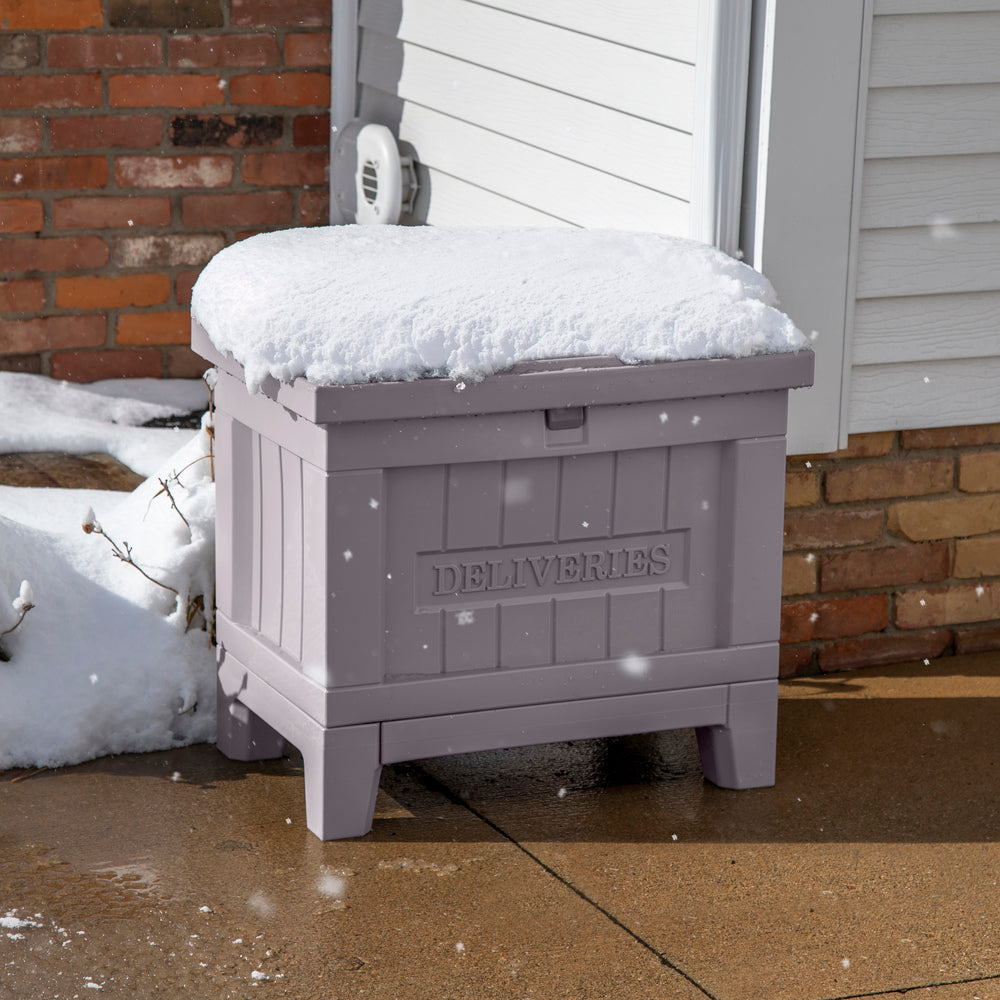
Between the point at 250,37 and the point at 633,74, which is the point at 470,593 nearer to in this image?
the point at 633,74

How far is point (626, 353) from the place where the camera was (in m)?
3.06

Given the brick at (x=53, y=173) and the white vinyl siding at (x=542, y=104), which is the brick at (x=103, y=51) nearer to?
the brick at (x=53, y=173)

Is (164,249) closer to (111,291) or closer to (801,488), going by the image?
(111,291)

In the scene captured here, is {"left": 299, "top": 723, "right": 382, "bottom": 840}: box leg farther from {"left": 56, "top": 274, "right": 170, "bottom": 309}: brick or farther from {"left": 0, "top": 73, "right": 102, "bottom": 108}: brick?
{"left": 0, "top": 73, "right": 102, "bottom": 108}: brick

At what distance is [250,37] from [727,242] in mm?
2271

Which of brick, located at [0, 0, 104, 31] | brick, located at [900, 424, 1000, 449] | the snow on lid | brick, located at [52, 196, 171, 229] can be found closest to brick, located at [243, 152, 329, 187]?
brick, located at [52, 196, 171, 229]

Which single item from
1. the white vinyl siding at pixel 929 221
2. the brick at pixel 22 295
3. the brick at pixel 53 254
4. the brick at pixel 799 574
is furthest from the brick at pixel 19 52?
the brick at pixel 799 574

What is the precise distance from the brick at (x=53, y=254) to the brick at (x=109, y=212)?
49 millimetres

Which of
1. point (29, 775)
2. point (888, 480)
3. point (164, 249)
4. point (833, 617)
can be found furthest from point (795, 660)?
point (164, 249)

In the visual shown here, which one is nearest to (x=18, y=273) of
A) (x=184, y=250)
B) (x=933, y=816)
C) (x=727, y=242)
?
(x=184, y=250)

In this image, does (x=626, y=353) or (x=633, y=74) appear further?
(x=633, y=74)

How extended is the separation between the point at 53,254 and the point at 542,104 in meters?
1.81

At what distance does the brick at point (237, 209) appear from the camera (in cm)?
539

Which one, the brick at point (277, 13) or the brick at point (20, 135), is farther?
the brick at point (277, 13)
